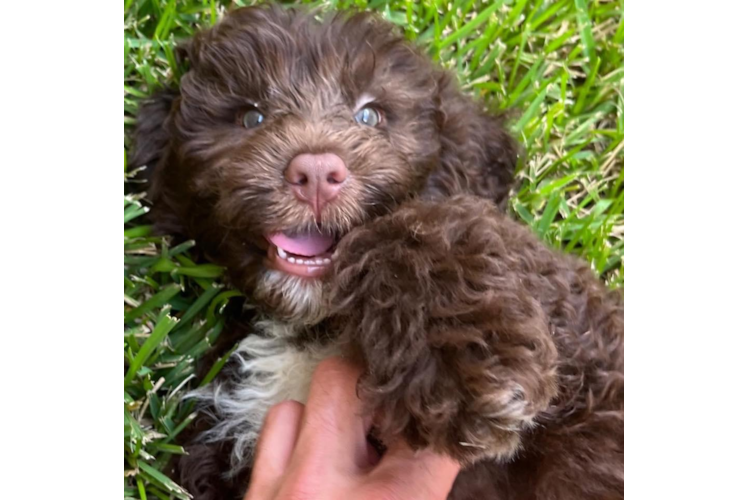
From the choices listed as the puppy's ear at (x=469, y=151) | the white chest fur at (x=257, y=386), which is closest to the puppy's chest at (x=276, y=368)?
the white chest fur at (x=257, y=386)

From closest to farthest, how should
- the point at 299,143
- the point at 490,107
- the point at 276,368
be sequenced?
the point at 299,143
the point at 276,368
the point at 490,107

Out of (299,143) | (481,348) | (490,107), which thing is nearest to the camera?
(481,348)

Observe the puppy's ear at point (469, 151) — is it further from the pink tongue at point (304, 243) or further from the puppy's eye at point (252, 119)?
the puppy's eye at point (252, 119)

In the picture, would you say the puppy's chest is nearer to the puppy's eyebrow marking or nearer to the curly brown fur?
the curly brown fur

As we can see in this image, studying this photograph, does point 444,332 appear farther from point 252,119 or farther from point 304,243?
point 252,119

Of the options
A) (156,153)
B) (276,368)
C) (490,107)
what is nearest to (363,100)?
(490,107)
